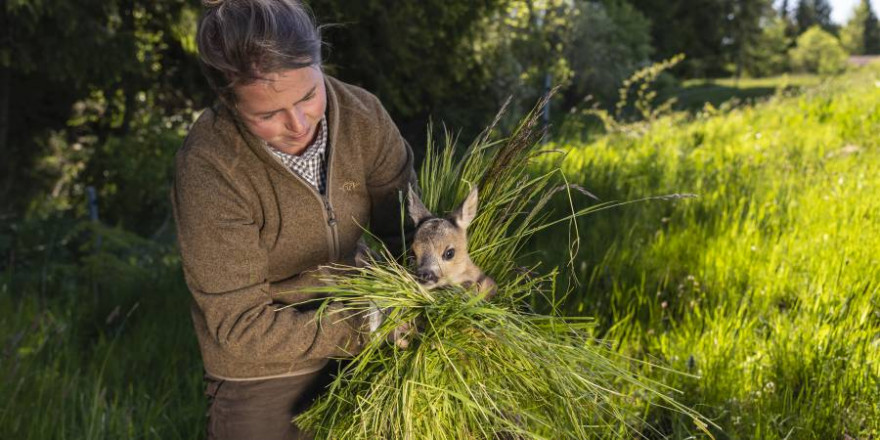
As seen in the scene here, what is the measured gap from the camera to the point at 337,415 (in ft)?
5.78

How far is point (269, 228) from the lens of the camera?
1.98 metres

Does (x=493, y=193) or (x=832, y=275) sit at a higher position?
(x=493, y=193)

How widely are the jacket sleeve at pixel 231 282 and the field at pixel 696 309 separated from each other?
0.77m

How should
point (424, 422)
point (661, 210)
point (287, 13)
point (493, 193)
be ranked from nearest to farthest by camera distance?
point (424, 422) → point (287, 13) → point (493, 193) → point (661, 210)

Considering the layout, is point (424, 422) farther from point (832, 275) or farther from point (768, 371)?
point (832, 275)

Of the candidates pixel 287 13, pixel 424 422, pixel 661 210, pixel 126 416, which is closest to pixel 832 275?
pixel 661 210

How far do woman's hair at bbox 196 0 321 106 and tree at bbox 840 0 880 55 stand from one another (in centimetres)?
8701

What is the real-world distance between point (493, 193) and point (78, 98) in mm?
12219

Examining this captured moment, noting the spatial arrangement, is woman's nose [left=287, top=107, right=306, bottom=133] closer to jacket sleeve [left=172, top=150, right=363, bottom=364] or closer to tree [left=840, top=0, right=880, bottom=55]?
jacket sleeve [left=172, top=150, right=363, bottom=364]

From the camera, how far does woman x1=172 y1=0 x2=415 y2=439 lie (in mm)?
1691

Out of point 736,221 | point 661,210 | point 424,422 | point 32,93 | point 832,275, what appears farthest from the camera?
point 32,93

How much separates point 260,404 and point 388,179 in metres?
0.86

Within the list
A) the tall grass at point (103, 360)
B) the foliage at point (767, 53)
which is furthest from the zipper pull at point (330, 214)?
the foliage at point (767, 53)

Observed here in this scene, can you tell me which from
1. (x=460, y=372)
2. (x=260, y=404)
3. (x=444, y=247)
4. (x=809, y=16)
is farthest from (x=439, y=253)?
(x=809, y=16)
